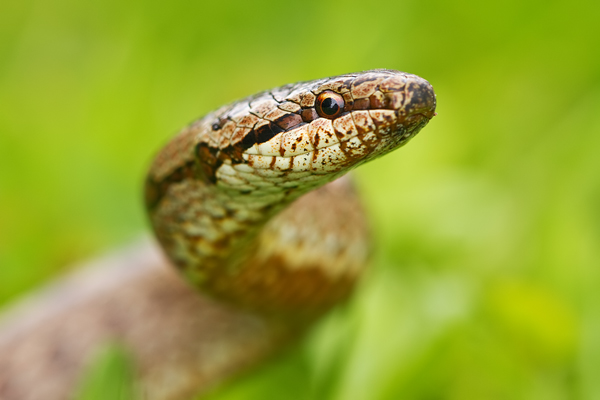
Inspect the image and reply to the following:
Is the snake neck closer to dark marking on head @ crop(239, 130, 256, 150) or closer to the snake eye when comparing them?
dark marking on head @ crop(239, 130, 256, 150)

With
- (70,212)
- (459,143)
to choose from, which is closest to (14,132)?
(70,212)

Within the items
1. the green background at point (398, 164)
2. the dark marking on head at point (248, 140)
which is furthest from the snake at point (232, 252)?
the green background at point (398, 164)

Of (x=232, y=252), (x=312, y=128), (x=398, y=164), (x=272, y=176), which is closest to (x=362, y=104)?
(x=312, y=128)

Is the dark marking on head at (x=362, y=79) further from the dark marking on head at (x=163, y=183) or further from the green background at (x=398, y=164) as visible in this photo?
the green background at (x=398, y=164)

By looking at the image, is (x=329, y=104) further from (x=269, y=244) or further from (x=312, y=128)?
(x=269, y=244)

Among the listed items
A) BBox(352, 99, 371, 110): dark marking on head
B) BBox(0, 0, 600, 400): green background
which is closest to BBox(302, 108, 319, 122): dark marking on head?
BBox(352, 99, 371, 110): dark marking on head
